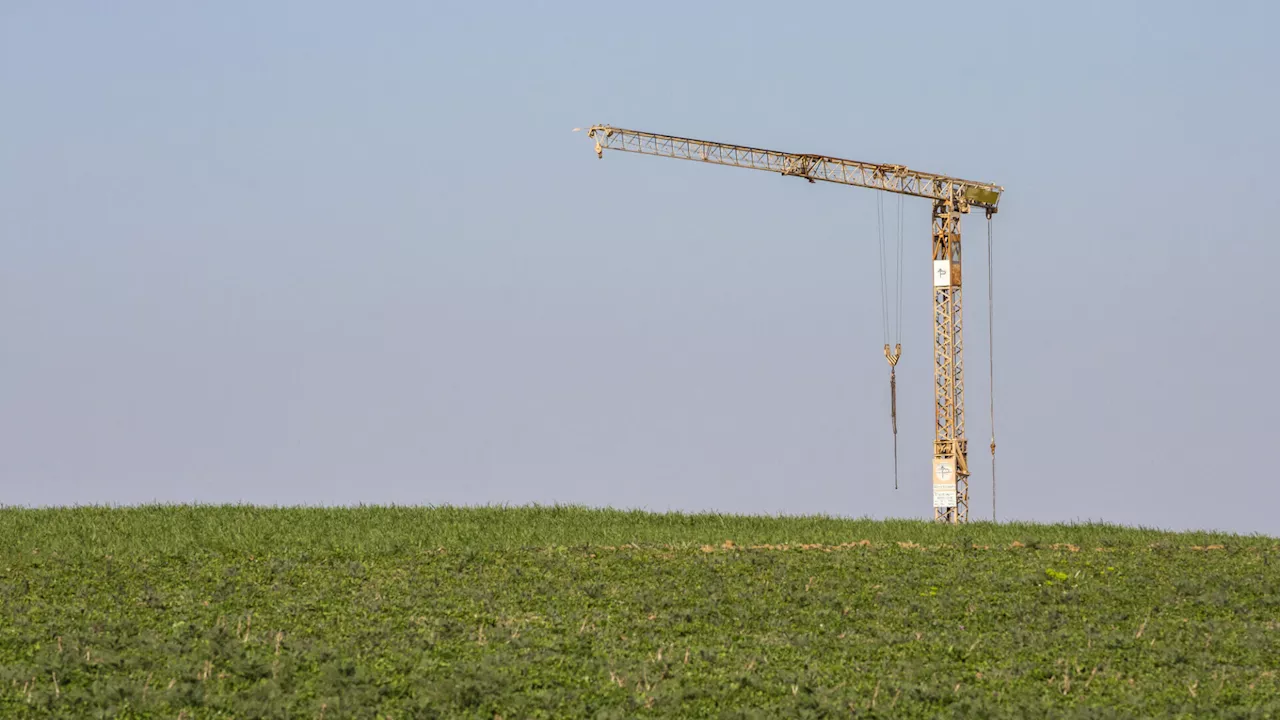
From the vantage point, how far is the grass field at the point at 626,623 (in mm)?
15086

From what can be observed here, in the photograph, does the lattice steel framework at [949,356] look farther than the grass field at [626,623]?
Yes

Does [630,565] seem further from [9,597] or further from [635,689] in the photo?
[9,597]

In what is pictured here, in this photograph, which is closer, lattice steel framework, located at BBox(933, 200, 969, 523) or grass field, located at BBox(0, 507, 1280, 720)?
grass field, located at BBox(0, 507, 1280, 720)

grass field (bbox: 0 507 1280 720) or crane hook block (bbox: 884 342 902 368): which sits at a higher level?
crane hook block (bbox: 884 342 902 368)

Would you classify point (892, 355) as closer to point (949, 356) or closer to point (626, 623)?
point (949, 356)

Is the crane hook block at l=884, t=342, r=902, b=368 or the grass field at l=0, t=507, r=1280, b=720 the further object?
the crane hook block at l=884, t=342, r=902, b=368

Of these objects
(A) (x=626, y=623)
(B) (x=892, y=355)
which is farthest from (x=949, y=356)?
(A) (x=626, y=623)

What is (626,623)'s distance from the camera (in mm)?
18594

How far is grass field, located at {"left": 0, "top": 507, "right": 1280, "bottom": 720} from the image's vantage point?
1509cm

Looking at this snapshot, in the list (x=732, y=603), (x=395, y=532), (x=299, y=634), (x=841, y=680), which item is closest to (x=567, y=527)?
(x=395, y=532)

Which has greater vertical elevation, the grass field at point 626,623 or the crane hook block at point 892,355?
the crane hook block at point 892,355

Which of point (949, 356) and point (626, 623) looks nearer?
point (626, 623)

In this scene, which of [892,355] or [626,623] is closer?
[626,623]

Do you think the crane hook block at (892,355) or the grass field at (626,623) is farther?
the crane hook block at (892,355)
